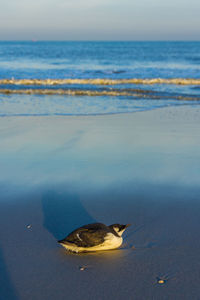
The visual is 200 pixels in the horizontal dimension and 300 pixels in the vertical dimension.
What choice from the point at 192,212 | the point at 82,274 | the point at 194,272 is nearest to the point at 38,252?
the point at 82,274

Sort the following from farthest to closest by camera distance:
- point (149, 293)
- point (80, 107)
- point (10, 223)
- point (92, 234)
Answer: point (80, 107) < point (10, 223) < point (92, 234) < point (149, 293)

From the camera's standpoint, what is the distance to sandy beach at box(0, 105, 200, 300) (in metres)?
3.22

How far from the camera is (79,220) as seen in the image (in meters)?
4.42

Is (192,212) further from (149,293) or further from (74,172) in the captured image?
(74,172)

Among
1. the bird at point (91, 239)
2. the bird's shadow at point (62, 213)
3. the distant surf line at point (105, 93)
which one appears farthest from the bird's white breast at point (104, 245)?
the distant surf line at point (105, 93)

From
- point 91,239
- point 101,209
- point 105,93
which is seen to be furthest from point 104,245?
point 105,93

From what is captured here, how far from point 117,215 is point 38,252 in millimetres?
1166

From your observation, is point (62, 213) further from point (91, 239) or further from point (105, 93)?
point (105, 93)

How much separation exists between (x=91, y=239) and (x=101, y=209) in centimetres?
113

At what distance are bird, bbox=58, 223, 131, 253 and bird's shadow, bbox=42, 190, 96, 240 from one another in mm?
459

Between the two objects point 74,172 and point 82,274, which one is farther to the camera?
point 74,172

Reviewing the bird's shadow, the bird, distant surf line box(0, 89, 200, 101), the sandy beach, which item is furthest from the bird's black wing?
distant surf line box(0, 89, 200, 101)

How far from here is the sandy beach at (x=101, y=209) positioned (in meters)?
3.22

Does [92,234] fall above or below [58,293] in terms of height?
above
